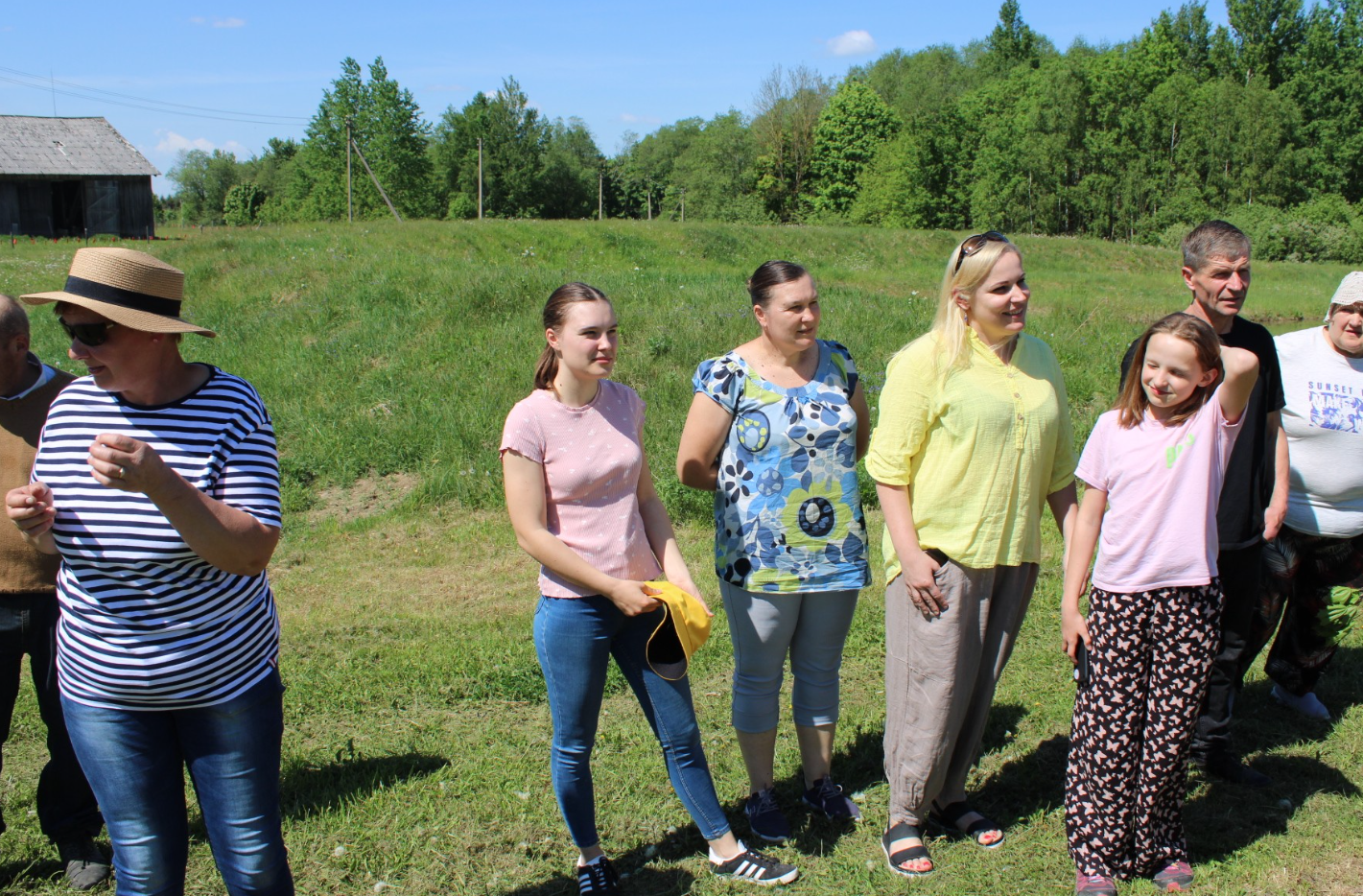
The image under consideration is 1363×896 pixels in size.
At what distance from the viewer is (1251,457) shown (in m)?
3.62

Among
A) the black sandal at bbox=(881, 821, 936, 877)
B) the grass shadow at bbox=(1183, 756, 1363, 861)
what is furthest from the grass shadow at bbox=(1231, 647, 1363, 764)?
the black sandal at bbox=(881, 821, 936, 877)

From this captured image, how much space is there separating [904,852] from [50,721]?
2981 millimetres

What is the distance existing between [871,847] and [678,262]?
18.5 meters

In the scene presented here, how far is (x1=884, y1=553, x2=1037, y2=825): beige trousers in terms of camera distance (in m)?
3.14

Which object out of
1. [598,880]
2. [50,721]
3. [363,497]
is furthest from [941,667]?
[363,497]

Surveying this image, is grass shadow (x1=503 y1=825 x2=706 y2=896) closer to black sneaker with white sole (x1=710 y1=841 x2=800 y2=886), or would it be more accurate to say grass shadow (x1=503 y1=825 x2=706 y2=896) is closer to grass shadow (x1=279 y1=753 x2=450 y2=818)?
black sneaker with white sole (x1=710 y1=841 x2=800 y2=886)

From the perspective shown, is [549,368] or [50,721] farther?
[50,721]

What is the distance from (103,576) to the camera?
7.18 ft

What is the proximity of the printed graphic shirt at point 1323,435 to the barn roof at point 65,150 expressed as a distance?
3817 centimetres

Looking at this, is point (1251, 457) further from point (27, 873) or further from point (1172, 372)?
point (27, 873)

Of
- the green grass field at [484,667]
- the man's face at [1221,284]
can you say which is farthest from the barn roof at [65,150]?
the man's face at [1221,284]

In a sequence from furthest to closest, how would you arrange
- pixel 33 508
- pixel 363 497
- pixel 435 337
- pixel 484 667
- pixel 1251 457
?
pixel 435 337 → pixel 363 497 → pixel 484 667 → pixel 1251 457 → pixel 33 508

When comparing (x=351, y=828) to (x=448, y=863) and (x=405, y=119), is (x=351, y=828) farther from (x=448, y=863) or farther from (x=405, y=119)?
(x=405, y=119)

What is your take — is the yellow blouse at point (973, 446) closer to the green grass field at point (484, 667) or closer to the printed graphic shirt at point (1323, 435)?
the green grass field at point (484, 667)
